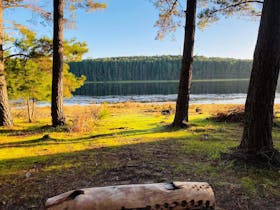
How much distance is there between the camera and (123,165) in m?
4.10

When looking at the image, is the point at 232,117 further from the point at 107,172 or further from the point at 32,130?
the point at 32,130

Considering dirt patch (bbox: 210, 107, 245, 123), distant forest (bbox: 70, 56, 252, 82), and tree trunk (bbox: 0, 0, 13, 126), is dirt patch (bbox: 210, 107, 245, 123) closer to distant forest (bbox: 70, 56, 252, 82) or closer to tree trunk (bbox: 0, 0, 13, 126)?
tree trunk (bbox: 0, 0, 13, 126)

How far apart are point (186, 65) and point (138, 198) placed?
5.49 metres

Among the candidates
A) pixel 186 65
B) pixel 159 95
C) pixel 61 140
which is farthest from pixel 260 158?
pixel 159 95

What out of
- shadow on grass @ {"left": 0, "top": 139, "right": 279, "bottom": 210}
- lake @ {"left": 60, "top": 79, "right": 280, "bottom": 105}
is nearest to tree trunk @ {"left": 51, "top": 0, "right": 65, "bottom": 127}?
shadow on grass @ {"left": 0, "top": 139, "right": 279, "bottom": 210}

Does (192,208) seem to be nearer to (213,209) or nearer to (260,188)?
(213,209)

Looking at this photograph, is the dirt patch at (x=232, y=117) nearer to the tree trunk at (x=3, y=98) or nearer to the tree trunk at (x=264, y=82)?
the tree trunk at (x=264, y=82)

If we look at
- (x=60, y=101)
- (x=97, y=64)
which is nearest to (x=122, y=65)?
(x=97, y=64)

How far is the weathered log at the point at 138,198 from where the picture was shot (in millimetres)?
2225

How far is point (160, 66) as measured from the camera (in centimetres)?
10544

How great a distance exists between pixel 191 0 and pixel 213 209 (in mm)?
6097

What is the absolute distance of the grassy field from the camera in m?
3.07

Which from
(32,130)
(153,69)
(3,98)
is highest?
(153,69)

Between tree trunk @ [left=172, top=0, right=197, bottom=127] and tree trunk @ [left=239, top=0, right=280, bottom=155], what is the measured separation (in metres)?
3.28
